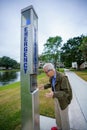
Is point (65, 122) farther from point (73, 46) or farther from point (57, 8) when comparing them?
point (73, 46)

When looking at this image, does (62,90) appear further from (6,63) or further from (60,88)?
(6,63)

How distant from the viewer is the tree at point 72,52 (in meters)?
42.3

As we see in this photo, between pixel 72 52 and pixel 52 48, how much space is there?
6991mm

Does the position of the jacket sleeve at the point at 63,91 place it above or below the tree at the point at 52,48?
below

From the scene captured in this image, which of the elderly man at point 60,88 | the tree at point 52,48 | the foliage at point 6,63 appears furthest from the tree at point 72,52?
the foliage at point 6,63

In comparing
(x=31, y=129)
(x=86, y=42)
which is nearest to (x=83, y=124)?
(x=31, y=129)

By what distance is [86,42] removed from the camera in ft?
76.7

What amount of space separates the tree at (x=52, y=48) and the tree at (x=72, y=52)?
294 cm

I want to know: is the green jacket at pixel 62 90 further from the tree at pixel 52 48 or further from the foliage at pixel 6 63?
the foliage at pixel 6 63

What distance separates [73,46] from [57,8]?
1571 inches

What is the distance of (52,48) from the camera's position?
42.0 meters

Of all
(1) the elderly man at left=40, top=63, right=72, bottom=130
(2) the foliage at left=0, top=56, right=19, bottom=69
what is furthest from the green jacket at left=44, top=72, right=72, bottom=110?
(2) the foliage at left=0, top=56, right=19, bottom=69

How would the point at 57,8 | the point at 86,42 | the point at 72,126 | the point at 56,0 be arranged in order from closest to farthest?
1. the point at 72,126
2. the point at 56,0
3. the point at 57,8
4. the point at 86,42

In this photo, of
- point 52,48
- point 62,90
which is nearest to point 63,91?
point 62,90
